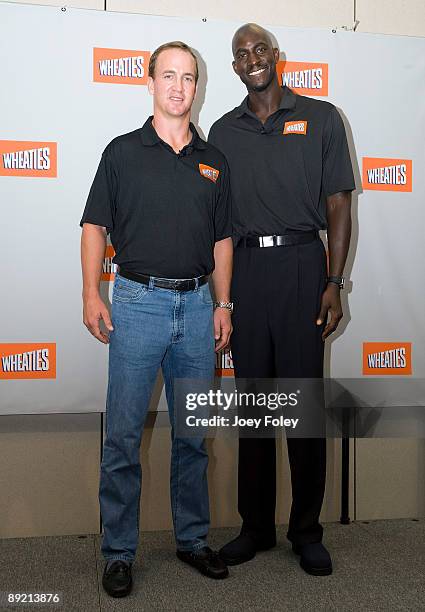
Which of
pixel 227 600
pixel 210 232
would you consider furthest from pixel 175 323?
pixel 227 600

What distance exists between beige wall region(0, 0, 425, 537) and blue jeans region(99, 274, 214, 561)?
21.4 inches

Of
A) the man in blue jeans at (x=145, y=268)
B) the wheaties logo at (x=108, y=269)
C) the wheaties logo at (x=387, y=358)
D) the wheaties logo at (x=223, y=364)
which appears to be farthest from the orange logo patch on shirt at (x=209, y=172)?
the wheaties logo at (x=387, y=358)

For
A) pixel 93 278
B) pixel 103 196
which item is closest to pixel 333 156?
pixel 103 196

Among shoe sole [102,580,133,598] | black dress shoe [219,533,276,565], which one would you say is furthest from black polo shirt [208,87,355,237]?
shoe sole [102,580,133,598]

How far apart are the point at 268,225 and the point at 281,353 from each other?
1.36ft

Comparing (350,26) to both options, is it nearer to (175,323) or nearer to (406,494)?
(175,323)

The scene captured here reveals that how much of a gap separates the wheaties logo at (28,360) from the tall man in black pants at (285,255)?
2.33ft

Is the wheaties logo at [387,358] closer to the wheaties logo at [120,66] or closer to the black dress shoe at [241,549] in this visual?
the black dress shoe at [241,549]

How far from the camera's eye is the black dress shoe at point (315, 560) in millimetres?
2219

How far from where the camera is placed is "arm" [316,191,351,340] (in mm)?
2271

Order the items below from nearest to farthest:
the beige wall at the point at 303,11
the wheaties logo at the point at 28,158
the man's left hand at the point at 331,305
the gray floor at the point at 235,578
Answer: the gray floor at the point at 235,578, the man's left hand at the point at 331,305, the wheaties logo at the point at 28,158, the beige wall at the point at 303,11

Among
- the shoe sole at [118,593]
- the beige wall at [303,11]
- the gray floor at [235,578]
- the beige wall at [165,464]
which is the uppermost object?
the beige wall at [303,11]

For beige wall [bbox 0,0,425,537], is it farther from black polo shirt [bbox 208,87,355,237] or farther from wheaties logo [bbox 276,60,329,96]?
black polo shirt [bbox 208,87,355,237]

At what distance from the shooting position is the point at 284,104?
90.9 inches
